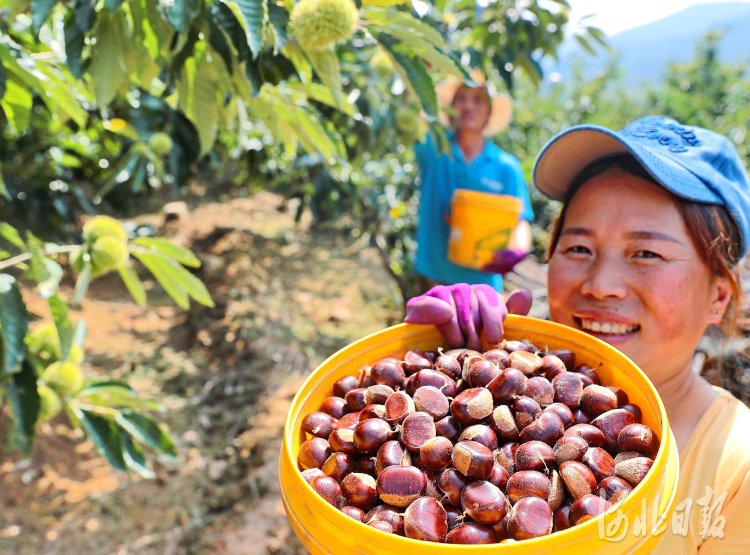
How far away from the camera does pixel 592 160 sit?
1046 millimetres

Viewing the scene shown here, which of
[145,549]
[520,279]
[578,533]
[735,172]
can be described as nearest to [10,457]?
[145,549]

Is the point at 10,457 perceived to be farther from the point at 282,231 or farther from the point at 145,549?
the point at 282,231

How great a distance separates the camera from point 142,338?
344 cm

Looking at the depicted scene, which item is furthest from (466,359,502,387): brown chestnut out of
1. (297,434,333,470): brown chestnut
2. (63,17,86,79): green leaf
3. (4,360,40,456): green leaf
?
(4,360,40,456): green leaf

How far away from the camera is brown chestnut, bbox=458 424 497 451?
0.67 metres

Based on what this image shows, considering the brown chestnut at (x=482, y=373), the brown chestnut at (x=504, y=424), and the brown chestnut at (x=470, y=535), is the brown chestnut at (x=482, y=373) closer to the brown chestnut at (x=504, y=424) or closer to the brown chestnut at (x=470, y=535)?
the brown chestnut at (x=504, y=424)

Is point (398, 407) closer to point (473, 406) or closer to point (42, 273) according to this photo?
point (473, 406)

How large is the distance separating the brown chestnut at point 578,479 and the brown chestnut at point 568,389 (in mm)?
113

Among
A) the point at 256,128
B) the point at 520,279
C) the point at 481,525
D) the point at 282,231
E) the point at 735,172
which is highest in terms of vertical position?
the point at 735,172

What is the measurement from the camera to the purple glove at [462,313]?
2.67 ft

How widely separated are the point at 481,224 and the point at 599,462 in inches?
60.2

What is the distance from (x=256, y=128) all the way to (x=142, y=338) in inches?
59.6

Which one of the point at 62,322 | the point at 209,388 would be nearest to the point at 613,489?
the point at 62,322

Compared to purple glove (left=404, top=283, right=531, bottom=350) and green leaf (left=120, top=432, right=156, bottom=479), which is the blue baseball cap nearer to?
purple glove (left=404, top=283, right=531, bottom=350)
